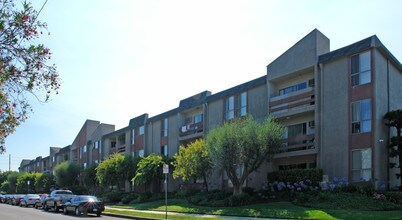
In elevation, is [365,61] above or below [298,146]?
above

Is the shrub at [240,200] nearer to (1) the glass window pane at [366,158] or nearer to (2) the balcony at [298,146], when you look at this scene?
(2) the balcony at [298,146]

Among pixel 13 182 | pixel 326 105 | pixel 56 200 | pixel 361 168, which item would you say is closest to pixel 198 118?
pixel 56 200

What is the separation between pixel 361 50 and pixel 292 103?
21.0ft

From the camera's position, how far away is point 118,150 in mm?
→ 58469

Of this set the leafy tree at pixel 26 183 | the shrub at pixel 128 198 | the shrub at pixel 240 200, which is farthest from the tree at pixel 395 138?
the leafy tree at pixel 26 183

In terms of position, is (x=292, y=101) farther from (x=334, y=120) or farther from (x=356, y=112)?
(x=356, y=112)

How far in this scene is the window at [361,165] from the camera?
25.4m

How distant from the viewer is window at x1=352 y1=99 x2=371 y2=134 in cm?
2585

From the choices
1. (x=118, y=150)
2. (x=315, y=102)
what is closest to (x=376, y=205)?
(x=315, y=102)

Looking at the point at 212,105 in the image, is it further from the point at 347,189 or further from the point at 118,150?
the point at 118,150

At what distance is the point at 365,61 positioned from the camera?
26.4m

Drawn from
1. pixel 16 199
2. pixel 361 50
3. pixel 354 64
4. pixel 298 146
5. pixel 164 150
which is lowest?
pixel 16 199

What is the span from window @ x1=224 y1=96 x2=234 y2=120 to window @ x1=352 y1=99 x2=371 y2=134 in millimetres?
12235

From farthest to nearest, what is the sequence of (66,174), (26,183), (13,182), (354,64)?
(13,182), (26,183), (66,174), (354,64)
